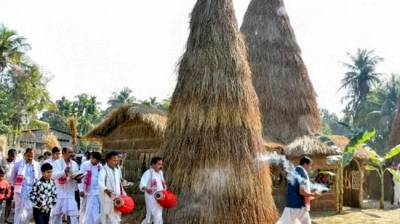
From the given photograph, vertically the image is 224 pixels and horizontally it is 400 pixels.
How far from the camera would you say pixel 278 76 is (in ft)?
69.1

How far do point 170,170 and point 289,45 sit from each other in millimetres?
11206

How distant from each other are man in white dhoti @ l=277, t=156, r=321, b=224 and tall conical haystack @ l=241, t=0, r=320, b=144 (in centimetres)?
1070

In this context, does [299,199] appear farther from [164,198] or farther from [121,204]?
[121,204]

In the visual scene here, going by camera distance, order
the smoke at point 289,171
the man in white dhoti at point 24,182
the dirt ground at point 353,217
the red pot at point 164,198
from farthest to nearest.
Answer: the dirt ground at point 353,217, the man in white dhoti at point 24,182, the red pot at point 164,198, the smoke at point 289,171

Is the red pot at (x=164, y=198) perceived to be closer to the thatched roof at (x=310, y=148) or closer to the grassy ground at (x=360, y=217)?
the grassy ground at (x=360, y=217)

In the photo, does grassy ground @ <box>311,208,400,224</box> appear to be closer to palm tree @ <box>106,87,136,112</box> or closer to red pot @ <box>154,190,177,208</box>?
red pot @ <box>154,190,177,208</box>

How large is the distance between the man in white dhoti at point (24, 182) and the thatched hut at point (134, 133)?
4.82 metres

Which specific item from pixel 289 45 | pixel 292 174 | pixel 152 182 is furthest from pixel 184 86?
pixel 289 45

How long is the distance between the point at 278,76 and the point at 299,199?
40.9ft

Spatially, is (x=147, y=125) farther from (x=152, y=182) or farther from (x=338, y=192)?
(x=338, y=192)

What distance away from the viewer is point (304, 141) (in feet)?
63.7

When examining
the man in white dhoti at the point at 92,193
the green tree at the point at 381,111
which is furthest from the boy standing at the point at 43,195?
the green tree at the point at 381,111

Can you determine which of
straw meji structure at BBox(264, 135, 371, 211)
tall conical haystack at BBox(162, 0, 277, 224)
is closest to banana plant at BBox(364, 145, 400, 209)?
straw meji structure at BBox(264, 135, 371, 211)

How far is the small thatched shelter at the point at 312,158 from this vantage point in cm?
1880
